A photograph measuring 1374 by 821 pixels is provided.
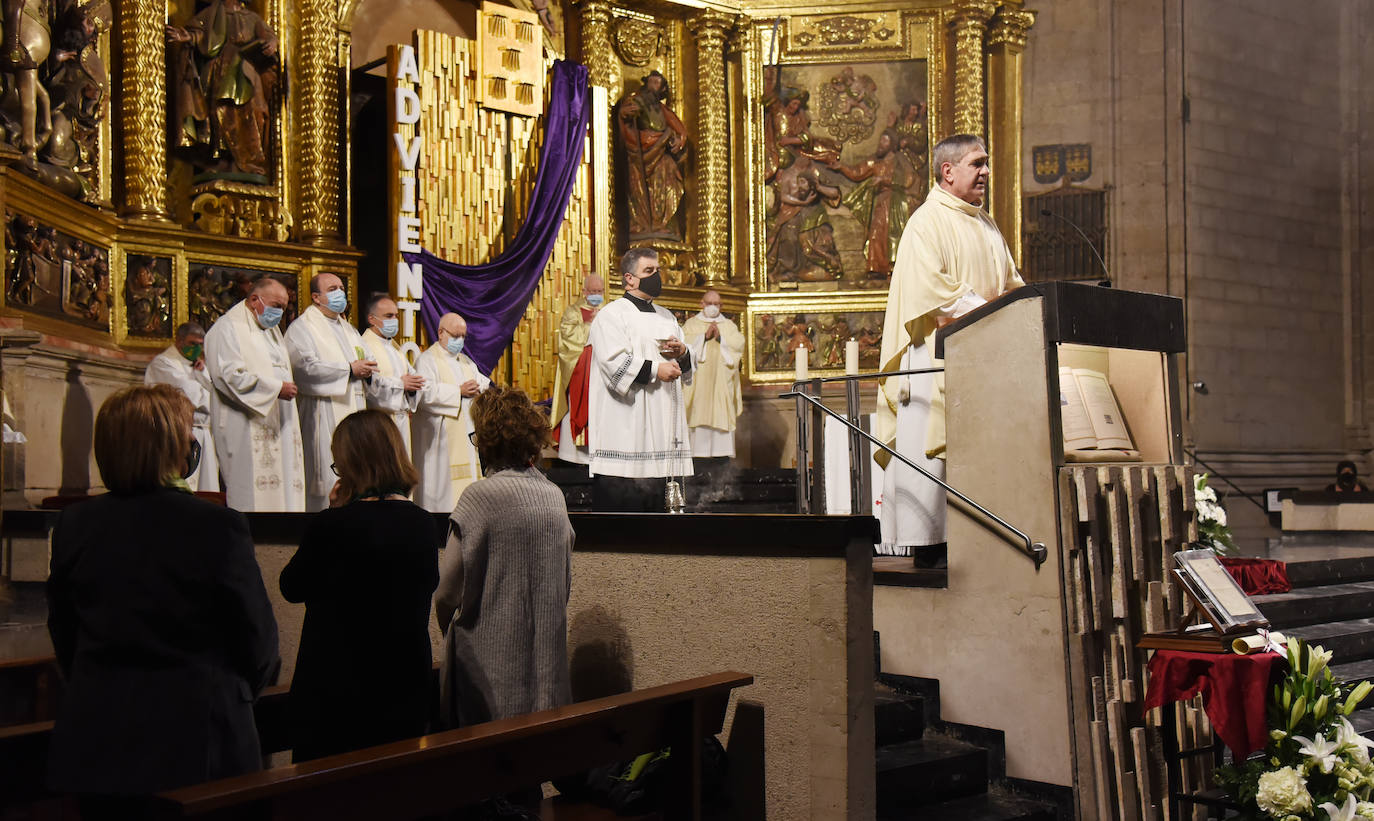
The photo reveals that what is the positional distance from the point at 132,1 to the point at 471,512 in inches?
313

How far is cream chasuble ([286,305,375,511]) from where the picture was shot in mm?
8805

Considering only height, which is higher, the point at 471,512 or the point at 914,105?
the point at 914,105

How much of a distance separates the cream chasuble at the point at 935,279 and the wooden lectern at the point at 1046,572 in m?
0.46

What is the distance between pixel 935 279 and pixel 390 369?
5.15 metres

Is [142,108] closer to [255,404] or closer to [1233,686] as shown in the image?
[255,404]

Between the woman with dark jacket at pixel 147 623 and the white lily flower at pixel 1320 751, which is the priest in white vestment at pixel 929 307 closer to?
the white lily flower at pixel 1320 751

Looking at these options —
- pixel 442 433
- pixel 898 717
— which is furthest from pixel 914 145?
pixel 898 717

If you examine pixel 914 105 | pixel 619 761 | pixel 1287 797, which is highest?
pixel 914 105

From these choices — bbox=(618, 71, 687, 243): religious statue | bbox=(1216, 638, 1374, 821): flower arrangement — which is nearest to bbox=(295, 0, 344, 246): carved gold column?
bbox=(618, 71, 687, 243): religious statue

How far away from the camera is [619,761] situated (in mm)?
3592

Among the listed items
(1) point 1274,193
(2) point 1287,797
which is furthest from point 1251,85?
(2) point 1287,797

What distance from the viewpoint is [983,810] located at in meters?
4.55

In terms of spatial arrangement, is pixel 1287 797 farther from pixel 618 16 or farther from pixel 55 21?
pixel 618 16

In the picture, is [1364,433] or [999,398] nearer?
[999,398]
